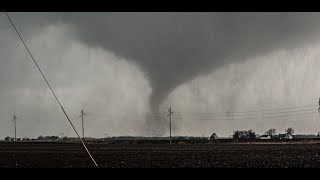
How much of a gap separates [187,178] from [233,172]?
0.35 meters

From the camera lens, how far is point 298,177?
134 inches
